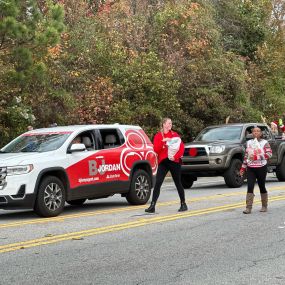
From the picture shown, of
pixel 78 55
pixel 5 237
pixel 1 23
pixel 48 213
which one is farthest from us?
pixel 78 55

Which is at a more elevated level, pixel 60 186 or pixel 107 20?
pixel 107 20

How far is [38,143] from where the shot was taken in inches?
467

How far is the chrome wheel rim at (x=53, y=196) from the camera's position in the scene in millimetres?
11062

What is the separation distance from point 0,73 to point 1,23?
226 cm

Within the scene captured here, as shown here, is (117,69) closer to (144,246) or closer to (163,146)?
(163,146)

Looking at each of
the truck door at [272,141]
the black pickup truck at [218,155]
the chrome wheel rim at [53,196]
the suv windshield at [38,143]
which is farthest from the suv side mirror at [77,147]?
the truck door at [272,141]

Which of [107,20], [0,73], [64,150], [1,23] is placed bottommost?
[64,150]

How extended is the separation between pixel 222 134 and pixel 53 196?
8622 millimetres

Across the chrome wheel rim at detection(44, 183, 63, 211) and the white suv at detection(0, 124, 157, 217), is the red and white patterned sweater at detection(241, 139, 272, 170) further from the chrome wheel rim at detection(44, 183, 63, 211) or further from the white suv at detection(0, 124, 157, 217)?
the chrome wheel rim at detection(44, 183, 63, 211)

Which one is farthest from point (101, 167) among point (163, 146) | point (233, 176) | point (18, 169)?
point (233, 176)

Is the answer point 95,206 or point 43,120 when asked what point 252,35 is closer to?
point 43,120

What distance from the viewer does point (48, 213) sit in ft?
36.3

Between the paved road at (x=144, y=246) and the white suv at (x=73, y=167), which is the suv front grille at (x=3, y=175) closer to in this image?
the white suv at (x=73, y=167)

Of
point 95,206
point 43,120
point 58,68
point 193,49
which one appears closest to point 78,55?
point 58,68
